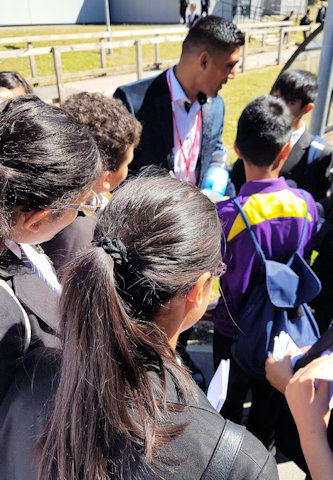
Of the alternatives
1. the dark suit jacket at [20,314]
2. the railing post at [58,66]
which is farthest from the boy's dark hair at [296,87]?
the railing post at [58,66]

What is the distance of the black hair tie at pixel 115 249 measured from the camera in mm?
956

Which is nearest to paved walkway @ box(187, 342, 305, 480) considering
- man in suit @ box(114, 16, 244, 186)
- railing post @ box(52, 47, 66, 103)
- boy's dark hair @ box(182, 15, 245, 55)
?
man in suit @ box(114, 16, 244, 186)

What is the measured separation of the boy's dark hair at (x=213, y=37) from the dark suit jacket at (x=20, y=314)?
2055 millimetres

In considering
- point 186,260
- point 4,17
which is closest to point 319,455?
point 186,260

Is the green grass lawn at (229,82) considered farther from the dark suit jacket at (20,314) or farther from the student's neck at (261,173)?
the dark suit jacket at (20,314)

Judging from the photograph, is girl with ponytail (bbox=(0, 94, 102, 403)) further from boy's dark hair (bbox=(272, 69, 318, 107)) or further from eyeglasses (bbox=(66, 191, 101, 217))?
boy's dark hair (bbox=(272, 69, 318, 107))

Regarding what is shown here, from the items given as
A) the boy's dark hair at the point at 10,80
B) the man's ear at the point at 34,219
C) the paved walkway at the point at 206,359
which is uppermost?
the boy's dark hair at the point at 10,80

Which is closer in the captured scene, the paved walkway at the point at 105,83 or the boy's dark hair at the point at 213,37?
the boy's dark hair at the point at 213,37

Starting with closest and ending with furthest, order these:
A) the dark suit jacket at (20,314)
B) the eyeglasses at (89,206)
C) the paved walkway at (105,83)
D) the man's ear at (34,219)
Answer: the dark suit jacket at (20,314)
the man's ear at (34,219)
the eyeglasses at (89,206)
the paved walkway at (105,83)

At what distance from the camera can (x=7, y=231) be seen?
1239 millimetres

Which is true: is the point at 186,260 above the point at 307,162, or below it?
above

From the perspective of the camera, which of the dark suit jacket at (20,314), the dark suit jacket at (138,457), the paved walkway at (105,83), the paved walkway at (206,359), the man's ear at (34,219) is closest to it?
the dark suit jacket at (138,457)

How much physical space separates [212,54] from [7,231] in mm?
2042

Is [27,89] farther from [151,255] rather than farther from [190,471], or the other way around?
[190,471]
